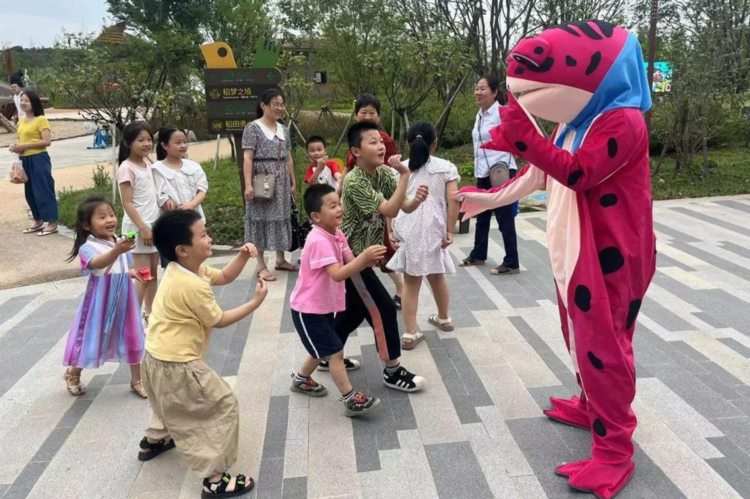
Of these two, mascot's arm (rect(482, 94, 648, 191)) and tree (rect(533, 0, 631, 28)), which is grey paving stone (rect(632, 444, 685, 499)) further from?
tree (rect(533, 0, 631, 28))

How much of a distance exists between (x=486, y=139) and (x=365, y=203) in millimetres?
2226

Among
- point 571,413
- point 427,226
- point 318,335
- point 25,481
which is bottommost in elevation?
point 25,481

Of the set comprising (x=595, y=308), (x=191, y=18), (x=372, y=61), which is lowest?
(x=595, y=308)

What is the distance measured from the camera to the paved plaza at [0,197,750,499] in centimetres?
264

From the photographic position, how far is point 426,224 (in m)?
3.82

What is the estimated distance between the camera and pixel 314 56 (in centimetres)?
1128

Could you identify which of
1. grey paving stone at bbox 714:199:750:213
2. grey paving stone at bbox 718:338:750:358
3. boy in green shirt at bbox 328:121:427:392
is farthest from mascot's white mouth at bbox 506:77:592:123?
grey paving stone at bbox 714:199:750:213

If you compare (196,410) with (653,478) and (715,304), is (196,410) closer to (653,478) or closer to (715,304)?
(653,478)

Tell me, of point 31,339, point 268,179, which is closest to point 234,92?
point 268,179

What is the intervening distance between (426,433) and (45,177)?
6.10m

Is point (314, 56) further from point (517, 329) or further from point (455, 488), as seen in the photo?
point (455, 488)

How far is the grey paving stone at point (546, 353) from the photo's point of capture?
345 centimetres

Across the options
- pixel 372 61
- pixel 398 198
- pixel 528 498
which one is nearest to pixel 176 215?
pixel 398 198

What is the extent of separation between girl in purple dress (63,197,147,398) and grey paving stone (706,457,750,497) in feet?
9.41
